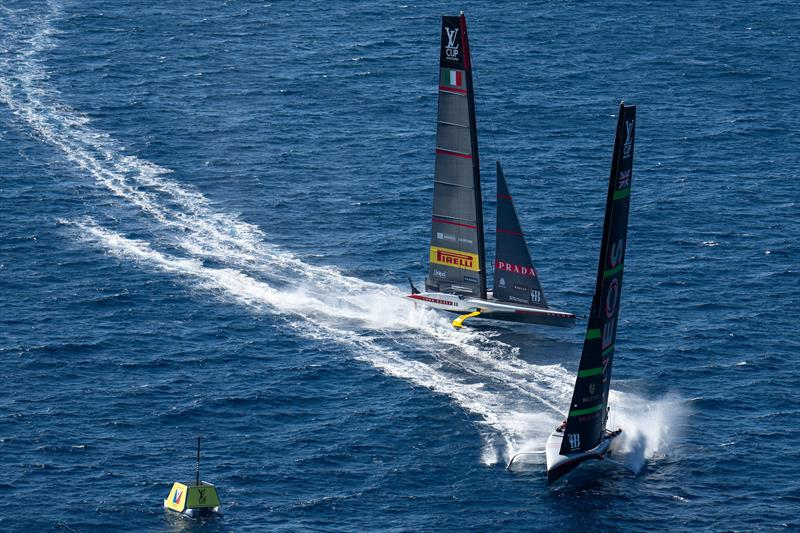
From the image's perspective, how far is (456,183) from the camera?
503 feet

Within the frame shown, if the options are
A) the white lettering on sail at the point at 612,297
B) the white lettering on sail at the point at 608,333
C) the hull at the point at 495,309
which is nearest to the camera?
the white lettering on sail at the point at 612,297

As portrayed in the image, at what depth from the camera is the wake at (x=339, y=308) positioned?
452 ft

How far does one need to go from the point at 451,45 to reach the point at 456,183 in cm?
1260

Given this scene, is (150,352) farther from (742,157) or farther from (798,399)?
(742,157)

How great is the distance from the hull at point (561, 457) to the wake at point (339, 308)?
2477 millimetres

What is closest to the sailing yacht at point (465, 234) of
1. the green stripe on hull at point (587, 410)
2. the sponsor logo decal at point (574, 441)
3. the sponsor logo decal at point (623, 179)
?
the green stripe on hull at point (587, 410)

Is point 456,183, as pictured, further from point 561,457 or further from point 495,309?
point 561,457

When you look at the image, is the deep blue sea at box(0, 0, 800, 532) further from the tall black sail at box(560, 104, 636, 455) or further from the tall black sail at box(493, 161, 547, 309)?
the tall black sail at box(560, 104, 636, 455)

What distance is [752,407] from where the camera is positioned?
14038 cm

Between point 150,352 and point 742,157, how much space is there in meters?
76.9

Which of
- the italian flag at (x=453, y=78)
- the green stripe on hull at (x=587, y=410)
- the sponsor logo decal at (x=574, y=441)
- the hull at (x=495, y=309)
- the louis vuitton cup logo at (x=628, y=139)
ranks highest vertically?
the italian flag at (x=453, y=78)

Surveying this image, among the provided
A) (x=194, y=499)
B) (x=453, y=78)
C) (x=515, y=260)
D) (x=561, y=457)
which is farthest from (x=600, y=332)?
(x=194, y=499)

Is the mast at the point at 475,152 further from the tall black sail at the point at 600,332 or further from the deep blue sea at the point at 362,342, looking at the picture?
the tall black sail at the point at 600,332

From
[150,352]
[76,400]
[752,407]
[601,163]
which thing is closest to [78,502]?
[76,400]
